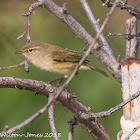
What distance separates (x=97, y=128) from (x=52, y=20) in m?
2.03

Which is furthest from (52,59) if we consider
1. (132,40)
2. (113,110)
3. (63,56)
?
(113,110)

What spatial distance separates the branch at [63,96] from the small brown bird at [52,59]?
0.73m

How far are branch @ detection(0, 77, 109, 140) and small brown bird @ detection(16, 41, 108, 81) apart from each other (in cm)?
73

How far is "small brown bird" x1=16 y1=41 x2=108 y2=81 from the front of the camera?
109 inches

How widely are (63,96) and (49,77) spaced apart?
55.2 inches

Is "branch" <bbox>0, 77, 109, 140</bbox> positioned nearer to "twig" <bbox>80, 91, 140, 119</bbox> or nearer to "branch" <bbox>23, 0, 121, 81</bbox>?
"twig" <bbox>80, 91, 140, 119</bbox>

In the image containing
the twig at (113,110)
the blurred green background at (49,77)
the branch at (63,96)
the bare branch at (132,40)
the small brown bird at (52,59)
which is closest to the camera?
the twig at (113,110)

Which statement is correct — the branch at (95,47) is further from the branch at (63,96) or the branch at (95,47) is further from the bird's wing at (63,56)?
the bird's wing at (63,56)

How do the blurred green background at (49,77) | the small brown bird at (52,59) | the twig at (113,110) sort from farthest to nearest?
the blurred green background at (49,77)
the small brown bird at (52,59)
the twig at (113,110)

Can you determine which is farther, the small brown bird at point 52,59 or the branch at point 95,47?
the small brown bird at point 52,59

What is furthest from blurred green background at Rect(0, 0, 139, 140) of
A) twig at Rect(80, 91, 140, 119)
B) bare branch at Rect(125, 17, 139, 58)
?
twig at Rect(80, 91, 140, 119)

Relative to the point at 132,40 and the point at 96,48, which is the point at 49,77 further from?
the point at 132,40

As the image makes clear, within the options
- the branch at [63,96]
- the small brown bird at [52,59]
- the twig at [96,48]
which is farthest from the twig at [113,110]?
the small brown bird at [52,59]

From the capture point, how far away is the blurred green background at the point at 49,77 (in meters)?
2.93
